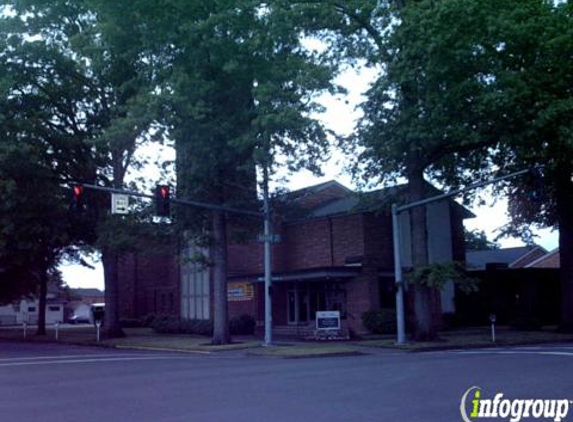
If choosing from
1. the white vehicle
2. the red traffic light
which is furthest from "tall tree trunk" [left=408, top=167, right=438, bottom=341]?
the white vehicle

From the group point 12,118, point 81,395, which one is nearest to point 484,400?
point 81,395

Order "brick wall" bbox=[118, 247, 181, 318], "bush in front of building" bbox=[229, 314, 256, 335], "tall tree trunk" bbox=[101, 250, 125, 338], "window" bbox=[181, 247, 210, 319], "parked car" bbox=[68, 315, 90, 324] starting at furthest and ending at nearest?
1. "parked car" bbox=[68, 315, 90, 324]
2. "brick wall" bbox=[118, 247, 181, 318]
3. "window" bbox=[181, 247, 210, 319]
4. "bush in front of building" bbox=[229, 314, 256, 335]
5. "tall tree trunk" bbox=[101, 250, 125, 338]

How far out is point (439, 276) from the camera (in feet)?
99.6

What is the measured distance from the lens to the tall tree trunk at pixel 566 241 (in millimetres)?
38156

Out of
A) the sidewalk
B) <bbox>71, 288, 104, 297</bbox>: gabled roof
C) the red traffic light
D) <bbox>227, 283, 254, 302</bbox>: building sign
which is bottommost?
the sidewalk

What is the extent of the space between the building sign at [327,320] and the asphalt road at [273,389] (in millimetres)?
13308

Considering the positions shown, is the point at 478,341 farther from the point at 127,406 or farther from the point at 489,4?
the point at 127,406

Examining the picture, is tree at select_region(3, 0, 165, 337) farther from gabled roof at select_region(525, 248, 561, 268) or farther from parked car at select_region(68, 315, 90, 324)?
parked car at select_region(68, 315, 90, 324)

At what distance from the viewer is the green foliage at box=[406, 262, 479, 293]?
30375 mm

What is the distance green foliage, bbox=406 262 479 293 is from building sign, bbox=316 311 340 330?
5324mm

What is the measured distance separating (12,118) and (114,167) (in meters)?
5.89

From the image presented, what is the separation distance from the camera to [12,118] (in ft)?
120

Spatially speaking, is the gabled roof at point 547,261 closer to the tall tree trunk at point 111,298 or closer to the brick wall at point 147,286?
the brick wall at point 147,286

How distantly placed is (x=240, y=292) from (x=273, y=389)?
3234cm
